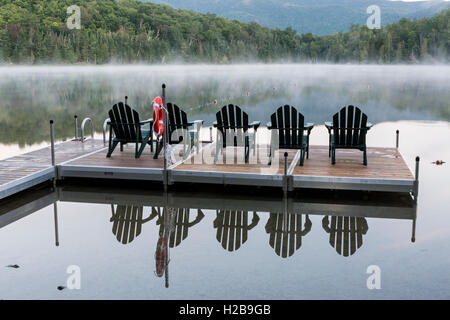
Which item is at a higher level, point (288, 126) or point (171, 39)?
point (171, 39)

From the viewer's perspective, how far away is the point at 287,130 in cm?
821

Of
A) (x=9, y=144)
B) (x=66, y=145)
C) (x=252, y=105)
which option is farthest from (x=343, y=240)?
(x=252, y=105)

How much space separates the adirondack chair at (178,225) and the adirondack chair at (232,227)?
280mm

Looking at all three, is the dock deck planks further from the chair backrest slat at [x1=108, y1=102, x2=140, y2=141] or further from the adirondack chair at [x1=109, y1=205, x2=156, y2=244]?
the chair backrest slat at [x1=108, y1=102, x2=140, y2=141]

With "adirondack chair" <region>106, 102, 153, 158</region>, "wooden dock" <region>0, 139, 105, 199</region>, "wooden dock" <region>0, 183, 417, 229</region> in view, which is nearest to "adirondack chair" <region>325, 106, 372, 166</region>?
"wooden dock" <region>0, 183, 417, 229</region>

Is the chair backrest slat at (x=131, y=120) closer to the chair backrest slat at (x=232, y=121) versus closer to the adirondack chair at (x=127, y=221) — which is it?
the chair backrest slat at (x=232, y=121)

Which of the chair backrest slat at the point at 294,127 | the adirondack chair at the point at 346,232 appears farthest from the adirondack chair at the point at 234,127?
the adirondack chair at the point at 346,232

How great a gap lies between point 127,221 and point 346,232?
101 inches

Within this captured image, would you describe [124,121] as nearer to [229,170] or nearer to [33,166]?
[33,166]

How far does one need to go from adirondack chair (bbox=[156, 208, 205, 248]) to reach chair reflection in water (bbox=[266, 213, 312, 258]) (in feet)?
2.96

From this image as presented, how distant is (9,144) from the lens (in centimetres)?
1392

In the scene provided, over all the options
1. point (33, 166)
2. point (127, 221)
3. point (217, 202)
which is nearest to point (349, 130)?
point (217, 202)
